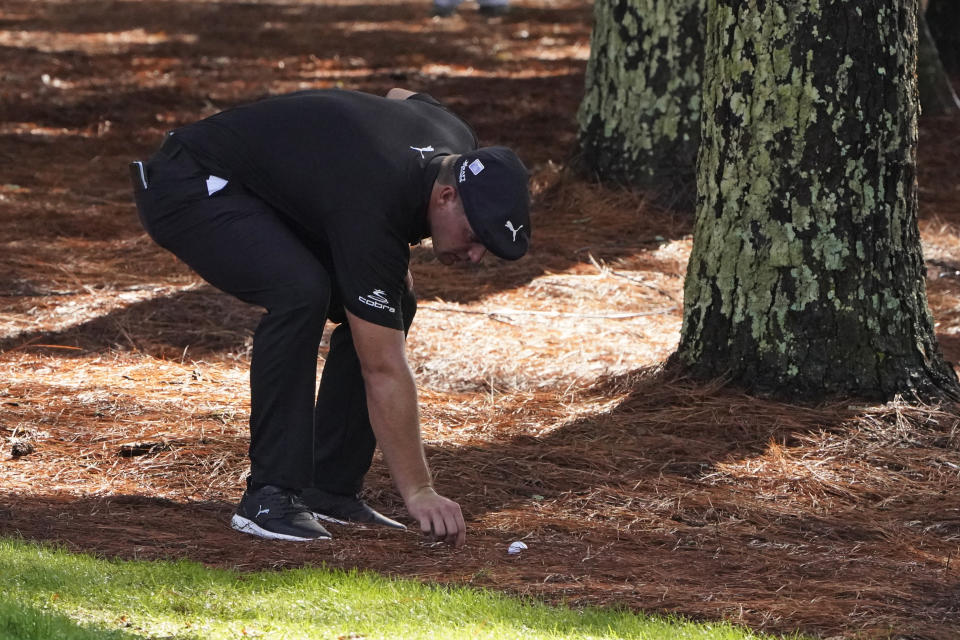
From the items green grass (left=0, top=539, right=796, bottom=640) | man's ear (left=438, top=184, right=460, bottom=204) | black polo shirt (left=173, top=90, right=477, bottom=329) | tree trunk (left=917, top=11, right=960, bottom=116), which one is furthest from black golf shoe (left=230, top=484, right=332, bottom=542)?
tree trunk (left=917, top=11, right=960, bottom=116)

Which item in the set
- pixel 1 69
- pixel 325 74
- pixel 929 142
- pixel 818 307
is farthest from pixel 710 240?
pixel 1 69

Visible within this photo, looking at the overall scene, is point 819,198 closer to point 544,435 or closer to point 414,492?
point 544,435

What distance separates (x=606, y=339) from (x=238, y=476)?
2.52 m

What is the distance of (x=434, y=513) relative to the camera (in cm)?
386

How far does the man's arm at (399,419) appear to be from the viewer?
383cm

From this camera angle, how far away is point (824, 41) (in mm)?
5234

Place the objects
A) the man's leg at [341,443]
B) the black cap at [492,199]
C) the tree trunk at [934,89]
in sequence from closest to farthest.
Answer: the black cap at [492,199]
the man's leg at [341,443]
the tree trunk at [934,89]

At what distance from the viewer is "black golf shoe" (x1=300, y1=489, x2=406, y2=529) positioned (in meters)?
4.50

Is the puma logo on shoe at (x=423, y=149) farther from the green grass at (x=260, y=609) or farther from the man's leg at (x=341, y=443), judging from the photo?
the green grass at (x=260, y=609)

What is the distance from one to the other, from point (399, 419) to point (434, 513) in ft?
1.00

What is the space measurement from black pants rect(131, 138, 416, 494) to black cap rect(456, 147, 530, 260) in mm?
602

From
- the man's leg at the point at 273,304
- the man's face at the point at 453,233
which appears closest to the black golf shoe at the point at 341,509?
the man's leg at the point at 273,304

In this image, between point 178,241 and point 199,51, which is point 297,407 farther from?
point 199,51

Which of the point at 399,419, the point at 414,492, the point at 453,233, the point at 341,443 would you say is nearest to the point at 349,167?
the point at 453,233
